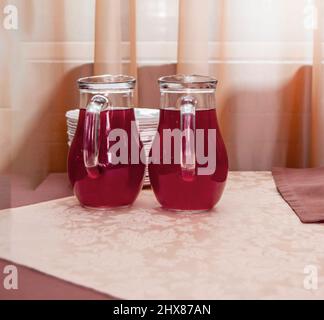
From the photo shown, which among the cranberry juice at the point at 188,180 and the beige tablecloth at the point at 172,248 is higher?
the cranberry juice at the point at 188,180

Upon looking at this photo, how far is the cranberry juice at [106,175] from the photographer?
101 cm

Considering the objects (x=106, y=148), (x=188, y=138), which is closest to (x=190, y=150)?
(x=188, y=138)

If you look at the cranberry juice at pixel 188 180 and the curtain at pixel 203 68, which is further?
the curtain at pixel 203 68

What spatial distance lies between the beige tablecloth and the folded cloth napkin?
18 millimetres

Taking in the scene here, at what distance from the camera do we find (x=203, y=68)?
1453 millimetres

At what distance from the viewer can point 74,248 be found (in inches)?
33.0

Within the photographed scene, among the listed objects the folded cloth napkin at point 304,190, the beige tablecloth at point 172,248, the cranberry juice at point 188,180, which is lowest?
the beige tablecloth at point 172,248

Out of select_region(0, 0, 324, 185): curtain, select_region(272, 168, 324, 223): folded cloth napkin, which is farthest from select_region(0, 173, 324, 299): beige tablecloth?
select_region(0, 0, 324, 185): curtain

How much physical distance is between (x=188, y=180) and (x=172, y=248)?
164 millimetres

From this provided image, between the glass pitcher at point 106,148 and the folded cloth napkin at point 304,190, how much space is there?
25cm

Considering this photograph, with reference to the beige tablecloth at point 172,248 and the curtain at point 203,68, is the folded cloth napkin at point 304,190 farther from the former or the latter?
the curtain at point 203,68

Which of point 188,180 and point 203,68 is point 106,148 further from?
point 203,68

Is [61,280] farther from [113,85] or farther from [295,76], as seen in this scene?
[295,76]

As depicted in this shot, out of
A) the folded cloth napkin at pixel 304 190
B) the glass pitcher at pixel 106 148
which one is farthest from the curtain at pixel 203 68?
the glass pitcher at pixel 106 148
